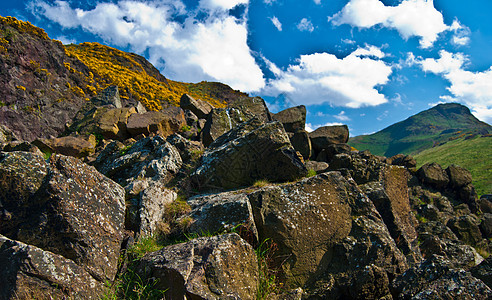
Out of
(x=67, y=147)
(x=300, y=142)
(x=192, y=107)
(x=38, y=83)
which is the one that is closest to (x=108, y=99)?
(x=192, y=107)

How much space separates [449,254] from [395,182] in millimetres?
3459

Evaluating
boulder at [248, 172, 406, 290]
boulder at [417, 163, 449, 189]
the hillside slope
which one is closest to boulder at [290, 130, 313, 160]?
boulder at [248, 172, 406, 290]

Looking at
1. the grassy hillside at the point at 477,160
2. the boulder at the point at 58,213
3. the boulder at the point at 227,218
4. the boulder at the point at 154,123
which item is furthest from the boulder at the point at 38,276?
the grassy hillside at the point at 477,160

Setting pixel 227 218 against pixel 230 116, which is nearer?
pixel 227 218

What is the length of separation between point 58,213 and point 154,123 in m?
12.8

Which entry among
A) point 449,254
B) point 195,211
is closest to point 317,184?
point 195,211

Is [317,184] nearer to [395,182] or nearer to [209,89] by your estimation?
[395,182]

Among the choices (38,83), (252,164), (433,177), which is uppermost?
(38,83)

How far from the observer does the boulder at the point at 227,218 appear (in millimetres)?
6863

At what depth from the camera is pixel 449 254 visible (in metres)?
10.8

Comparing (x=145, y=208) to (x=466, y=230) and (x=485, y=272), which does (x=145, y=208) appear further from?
(x=466, y=230)

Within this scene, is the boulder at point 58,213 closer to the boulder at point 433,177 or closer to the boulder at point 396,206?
the boulder at point 396,206

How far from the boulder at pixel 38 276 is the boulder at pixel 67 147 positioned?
1163cm

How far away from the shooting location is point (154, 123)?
707 inches
